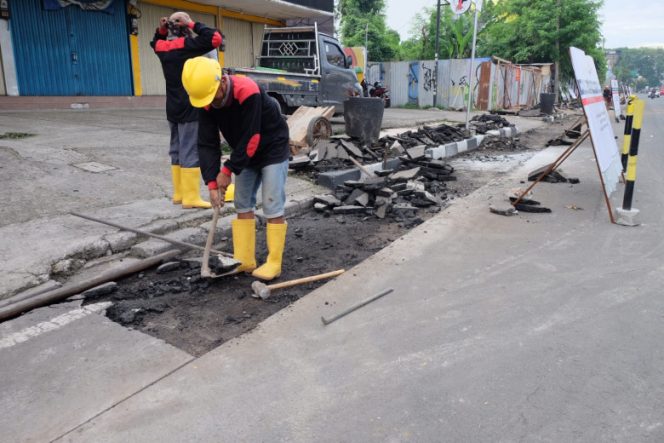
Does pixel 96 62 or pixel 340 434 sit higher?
pixel 96 62

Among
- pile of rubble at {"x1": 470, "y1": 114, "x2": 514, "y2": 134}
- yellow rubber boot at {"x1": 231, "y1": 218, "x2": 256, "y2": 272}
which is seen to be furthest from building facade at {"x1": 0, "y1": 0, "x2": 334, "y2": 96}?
yellow rubber boot at {"x1": 231, "y1": 218, "x2": 256, "y2": 272}

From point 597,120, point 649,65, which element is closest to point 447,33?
point 597,120

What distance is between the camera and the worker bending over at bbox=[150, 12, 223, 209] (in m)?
4.85

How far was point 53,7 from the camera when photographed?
11.7 metres

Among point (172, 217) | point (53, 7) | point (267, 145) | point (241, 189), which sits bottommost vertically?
point (172, 217)

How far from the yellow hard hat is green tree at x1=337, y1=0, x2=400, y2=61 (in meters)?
27.4

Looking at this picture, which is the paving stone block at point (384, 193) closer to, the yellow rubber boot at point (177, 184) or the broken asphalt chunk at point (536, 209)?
the broken asphalt chunk at point (536, 209)

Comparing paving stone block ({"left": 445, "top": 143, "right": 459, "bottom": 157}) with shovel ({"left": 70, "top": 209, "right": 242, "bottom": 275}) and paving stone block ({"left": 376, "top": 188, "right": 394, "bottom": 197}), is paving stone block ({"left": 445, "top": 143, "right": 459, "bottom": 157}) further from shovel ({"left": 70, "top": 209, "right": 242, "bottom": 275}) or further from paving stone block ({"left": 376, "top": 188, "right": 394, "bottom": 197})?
shovel ({"left": 70, "top": 209, "right": 242, "bottom": 275})

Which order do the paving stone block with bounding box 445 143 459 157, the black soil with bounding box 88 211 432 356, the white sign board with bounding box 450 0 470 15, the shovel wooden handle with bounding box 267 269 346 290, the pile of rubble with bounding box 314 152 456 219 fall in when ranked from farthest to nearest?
1. the white sign board with bounding box 450 0 470 15
2. the paving stone block with bounding box 445 143 459 157
3. the pile of rubble with bounding box 314 152 456 219
4. the shovel wooden handle with bounding box 267 269 346 290
5. the black soil with bounding box 88 211 432 356

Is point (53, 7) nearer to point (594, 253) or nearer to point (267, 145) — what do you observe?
point (267, 145)

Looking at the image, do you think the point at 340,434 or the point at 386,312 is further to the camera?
the point at 386,312

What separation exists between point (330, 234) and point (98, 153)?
372 centimetres

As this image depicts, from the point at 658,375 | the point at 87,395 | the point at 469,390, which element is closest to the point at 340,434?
the point at 469,390

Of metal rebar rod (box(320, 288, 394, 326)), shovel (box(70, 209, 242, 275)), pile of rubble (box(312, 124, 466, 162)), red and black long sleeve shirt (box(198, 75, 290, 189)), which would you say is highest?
red and black long sleeve shirt (box(198, 75, 290, 189))
